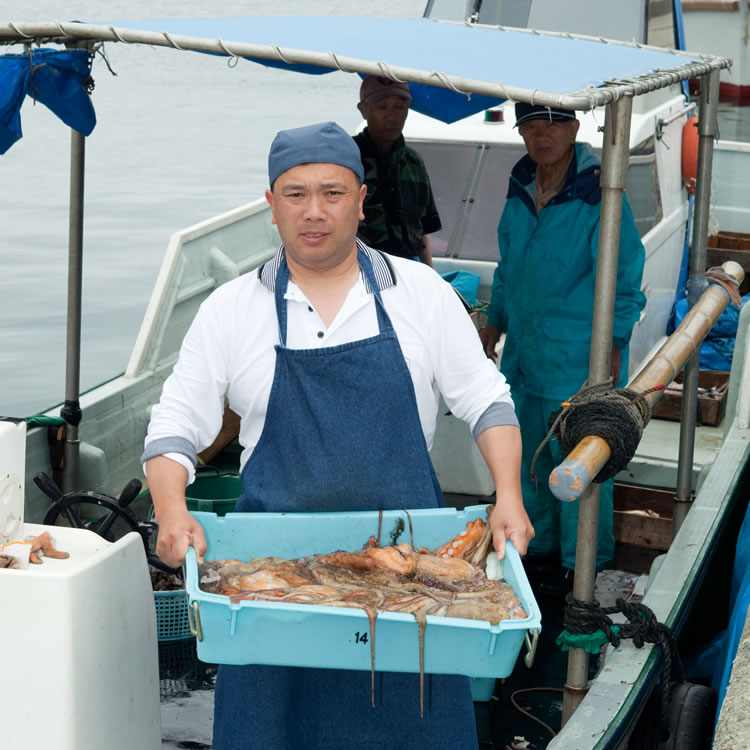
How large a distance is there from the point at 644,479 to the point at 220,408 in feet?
12.5

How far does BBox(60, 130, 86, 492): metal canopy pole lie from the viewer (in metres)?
5.20

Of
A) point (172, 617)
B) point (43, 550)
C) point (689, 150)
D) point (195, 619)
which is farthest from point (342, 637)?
point (689, 150)

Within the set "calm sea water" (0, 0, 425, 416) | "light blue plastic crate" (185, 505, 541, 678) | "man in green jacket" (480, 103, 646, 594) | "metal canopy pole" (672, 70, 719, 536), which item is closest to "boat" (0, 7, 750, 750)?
"metal canopy pole" (672, 70, 719, 536)

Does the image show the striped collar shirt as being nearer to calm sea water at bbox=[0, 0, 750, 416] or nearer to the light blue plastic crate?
the light blue plastic crate

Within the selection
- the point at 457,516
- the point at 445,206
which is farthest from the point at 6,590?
the point at 445,206

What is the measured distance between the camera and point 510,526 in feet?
9.23

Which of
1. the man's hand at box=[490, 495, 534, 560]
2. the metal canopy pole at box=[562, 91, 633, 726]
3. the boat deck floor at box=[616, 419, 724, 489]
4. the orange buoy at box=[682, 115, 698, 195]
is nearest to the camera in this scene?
the man's hand at box=[490, 495, 534, 560]

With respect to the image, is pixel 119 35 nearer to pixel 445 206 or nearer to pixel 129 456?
pixel 129 456

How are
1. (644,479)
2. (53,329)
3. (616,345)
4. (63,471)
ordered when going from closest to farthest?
(616,345) < (63,471) < (644,479) < (53,329)

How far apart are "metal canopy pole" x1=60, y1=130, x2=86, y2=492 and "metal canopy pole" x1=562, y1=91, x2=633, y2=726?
2.60 m

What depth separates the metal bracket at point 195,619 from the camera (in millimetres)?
2516

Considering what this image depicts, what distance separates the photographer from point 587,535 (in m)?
3.66

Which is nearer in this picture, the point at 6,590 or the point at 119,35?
the point at 6,590

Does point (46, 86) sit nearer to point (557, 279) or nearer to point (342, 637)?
→ point (557, 279)
